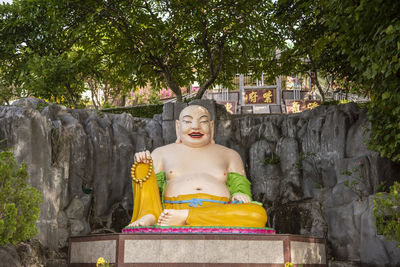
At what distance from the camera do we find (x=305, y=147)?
33.4 feet

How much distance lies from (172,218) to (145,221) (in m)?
0.41

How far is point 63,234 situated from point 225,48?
6308mm

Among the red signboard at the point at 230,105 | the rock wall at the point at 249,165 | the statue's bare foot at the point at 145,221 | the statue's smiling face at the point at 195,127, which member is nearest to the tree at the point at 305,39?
the rock wall at the point at 249,165

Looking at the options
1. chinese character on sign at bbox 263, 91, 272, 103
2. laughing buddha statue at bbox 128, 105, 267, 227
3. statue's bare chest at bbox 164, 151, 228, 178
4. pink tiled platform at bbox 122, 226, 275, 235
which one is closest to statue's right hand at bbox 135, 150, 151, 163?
laughing buddha statue at bbox 128, 105, 267, 227

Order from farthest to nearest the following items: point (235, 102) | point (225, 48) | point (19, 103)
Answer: point (235, 102) → point (225, 48) → point (19, 103)

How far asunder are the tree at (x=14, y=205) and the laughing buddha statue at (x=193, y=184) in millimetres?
1554

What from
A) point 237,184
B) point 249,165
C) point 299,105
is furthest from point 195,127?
point 299,105

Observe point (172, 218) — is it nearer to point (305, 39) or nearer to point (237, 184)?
point (237, 184)

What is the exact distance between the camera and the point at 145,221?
7.39 meters

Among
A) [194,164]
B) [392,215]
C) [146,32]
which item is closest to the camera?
[392,215]

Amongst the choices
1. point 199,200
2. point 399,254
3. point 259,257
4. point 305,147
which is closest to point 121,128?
point 199,200

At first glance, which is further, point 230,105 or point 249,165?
point 230,105

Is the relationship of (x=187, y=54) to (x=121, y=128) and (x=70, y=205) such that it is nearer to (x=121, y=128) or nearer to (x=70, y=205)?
(x=121, y=128)

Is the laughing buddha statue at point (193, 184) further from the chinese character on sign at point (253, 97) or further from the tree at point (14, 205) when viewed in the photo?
the chinese character on sign at point (253, 97)
